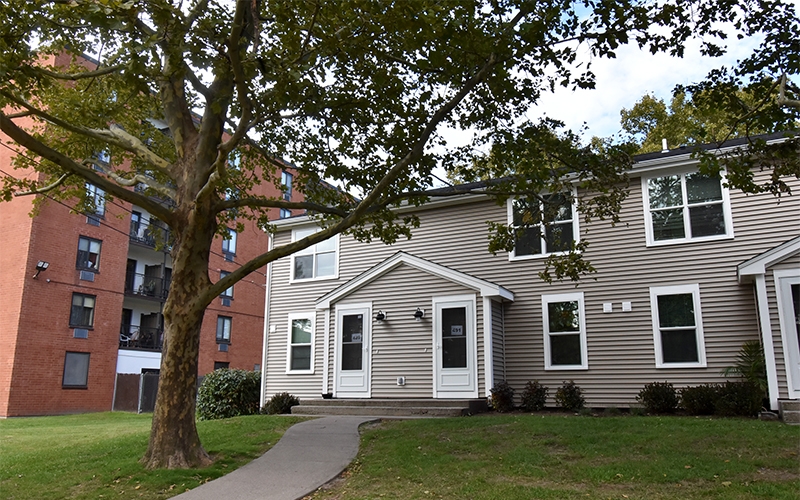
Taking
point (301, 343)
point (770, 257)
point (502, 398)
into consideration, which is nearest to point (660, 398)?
point (502, 398)

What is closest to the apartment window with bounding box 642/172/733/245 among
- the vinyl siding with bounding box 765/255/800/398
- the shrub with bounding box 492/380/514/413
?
the vinyl siding with bounding box 765/255/800/398

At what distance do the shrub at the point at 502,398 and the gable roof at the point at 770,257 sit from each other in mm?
5418

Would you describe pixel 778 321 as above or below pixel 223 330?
below

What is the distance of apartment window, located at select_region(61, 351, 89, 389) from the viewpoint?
76.6 feet

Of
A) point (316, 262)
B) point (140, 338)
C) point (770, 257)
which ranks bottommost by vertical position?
point (140, 338)

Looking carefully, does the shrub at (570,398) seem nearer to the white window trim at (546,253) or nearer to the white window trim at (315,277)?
the white window trim at (546,253)

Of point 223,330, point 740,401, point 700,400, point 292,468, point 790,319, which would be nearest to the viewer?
point 292,468

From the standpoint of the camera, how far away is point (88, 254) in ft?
81.6

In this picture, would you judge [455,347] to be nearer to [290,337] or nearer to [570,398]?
[570,398]

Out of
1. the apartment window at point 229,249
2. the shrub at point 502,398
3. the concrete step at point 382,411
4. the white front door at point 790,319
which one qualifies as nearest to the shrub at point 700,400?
the white front door at point 790,319

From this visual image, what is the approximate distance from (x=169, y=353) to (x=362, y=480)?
332 centimetres

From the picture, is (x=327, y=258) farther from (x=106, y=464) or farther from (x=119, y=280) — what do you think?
(x=119, y=280)

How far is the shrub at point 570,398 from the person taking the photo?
13.1 metres

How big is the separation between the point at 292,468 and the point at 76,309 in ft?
64.0
